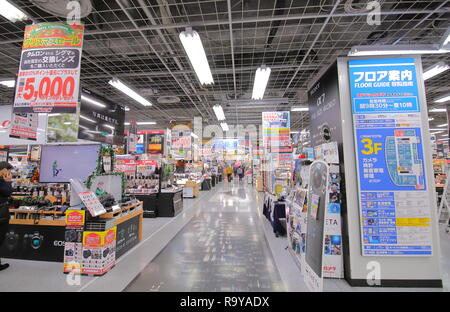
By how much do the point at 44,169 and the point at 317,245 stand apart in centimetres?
481

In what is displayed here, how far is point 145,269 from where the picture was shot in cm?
296

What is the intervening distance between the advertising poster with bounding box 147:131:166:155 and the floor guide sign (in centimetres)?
728

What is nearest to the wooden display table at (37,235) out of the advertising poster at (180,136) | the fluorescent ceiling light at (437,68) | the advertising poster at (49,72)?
the advertising poster at (49,72)

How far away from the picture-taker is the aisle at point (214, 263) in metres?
2.55

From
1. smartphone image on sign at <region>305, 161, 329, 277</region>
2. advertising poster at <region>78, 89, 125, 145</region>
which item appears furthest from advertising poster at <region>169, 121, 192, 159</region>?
smartphone image on sign at <region>305, 161, 329, 277</region>

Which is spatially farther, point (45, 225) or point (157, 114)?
point (157, 114)

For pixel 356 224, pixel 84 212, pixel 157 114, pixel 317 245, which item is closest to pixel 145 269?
pixel 84 212

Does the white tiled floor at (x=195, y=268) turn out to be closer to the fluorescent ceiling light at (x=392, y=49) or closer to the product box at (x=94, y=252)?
the product box at (x=94, y=252)

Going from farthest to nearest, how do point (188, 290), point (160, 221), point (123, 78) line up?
1. point (123, 78)
2. point (160, 221)
3. point (188, 290)

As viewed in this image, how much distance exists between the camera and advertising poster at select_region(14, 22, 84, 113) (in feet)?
9.84

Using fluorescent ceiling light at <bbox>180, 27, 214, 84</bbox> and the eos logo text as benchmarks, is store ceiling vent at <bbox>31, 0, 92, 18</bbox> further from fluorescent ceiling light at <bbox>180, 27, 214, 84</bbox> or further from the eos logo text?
the eos logo text

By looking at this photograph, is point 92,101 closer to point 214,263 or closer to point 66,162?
point 66,162

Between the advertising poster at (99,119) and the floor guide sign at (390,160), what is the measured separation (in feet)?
21.6
